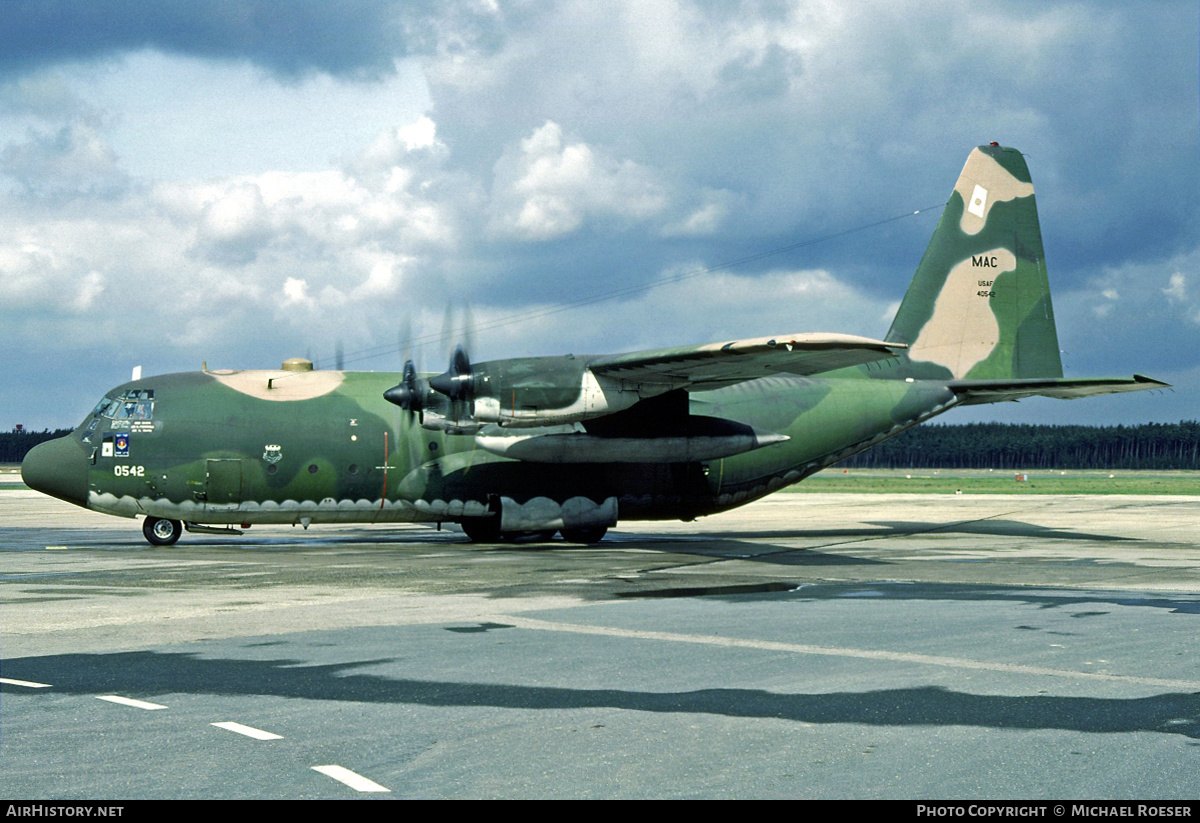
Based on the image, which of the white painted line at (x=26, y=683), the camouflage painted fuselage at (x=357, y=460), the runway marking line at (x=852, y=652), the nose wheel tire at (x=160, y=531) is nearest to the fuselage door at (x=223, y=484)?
the camouflage painted fuselage at (x=357, y=460)

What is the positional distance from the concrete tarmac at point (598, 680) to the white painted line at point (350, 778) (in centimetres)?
2

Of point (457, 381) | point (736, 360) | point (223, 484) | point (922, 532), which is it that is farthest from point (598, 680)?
point (922, 532)

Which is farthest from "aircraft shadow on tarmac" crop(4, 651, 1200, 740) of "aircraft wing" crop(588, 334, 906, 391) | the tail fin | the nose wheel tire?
the tail fin

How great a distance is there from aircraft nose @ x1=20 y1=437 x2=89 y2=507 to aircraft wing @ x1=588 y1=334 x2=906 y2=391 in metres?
A: 12.0

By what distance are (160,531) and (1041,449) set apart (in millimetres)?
155976

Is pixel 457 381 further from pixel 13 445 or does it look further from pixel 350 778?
pixel 13 445

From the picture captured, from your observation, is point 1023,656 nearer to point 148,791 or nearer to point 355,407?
point 148,791

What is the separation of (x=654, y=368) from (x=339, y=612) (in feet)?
33.4

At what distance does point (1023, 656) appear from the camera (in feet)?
35.9

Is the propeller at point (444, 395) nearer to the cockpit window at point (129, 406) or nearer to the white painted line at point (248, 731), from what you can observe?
the cockpit window at point (129, 406)

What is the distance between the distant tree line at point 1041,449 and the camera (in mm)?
157750

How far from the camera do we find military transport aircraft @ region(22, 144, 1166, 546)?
2386 centimetres

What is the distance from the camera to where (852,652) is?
36.6ft

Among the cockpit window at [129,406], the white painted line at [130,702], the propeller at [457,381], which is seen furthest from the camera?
the cockpit window at [129,406]
